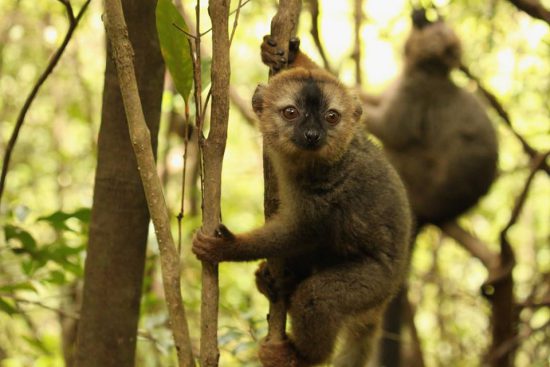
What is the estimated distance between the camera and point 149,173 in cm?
272

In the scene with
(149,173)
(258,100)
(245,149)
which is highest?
(245,149)

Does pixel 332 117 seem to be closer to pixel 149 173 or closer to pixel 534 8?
pixel 534 8

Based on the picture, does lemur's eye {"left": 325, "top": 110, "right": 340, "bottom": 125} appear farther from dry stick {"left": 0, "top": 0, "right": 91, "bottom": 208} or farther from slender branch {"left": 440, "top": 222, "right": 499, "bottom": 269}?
slender branch {"left": 440, "top": 222, "right": 499, "bottom": 269}

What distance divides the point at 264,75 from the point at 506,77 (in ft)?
8.77

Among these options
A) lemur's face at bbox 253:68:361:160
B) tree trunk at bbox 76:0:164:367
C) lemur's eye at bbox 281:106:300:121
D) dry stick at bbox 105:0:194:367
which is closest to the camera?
dry stick at bbox 105:0:194:367

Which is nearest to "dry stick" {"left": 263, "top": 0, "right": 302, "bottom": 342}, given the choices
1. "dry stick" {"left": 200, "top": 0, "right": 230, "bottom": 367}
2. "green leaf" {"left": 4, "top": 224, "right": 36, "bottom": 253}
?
A: "dry stick" {"left": 200, "top": 0, "right": 230, "bottom": 367}

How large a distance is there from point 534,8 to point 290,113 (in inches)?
67.6

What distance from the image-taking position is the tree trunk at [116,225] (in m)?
3.74

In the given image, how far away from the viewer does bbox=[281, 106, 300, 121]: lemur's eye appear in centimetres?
412

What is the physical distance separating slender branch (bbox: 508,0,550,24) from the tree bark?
230 centimetres

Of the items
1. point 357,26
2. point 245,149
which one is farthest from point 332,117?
point 245,149

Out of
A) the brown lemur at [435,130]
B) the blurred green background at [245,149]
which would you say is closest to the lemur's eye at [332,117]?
the blurred green background at [245,149]

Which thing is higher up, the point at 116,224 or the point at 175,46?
the point at 175,46

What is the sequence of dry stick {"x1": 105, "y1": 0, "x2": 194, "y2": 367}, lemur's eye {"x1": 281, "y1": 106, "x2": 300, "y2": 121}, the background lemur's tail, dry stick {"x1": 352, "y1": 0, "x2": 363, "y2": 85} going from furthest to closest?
dry stick {"x1": 352, "y1": 0, "x2": 363, "y2": 85} < the background lemur's tail < lemur's eye {"x1": 281, "y1": 106, "x2": 300, "y2": 121} < dry stick {"x1": 105, "y1": 0, "x2": 194, "y2": 367}
